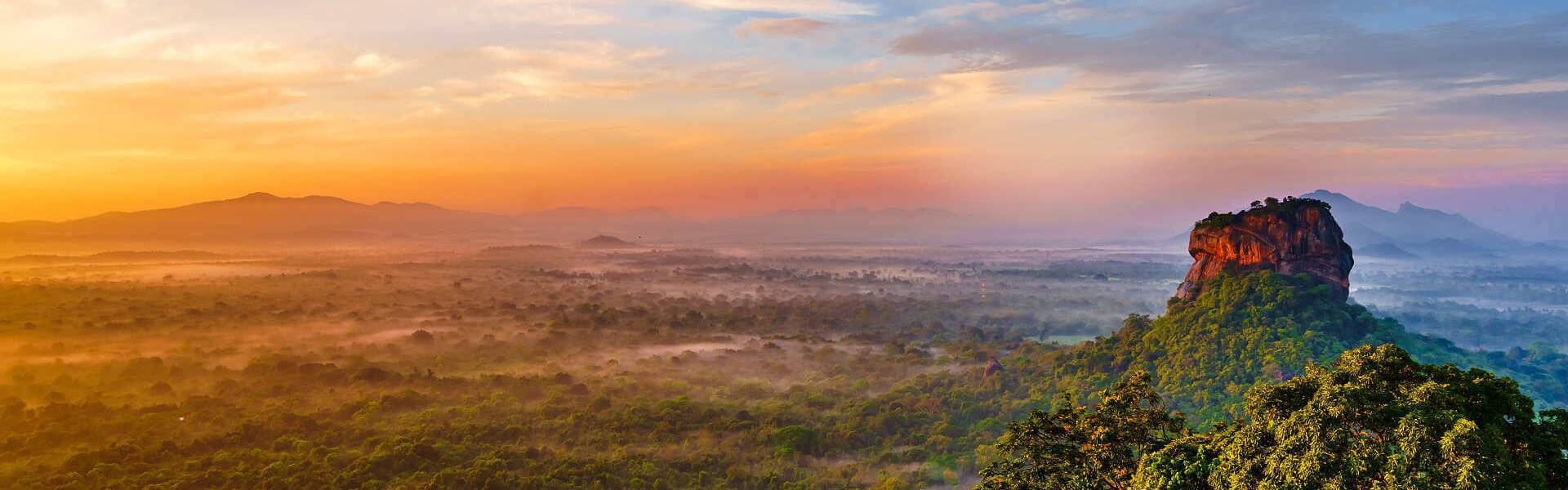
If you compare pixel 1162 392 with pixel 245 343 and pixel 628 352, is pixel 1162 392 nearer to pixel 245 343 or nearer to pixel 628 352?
pixel 628 352

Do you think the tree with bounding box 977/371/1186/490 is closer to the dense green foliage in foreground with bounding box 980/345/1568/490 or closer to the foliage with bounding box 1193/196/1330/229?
the dense green foliage in foreground with bounding box 980/345/1568/490

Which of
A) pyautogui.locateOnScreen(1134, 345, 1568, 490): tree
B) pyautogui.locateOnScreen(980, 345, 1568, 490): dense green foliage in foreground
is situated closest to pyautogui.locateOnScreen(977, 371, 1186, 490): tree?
pyautogui.locateOnScreen(980, 345, 1568, 490): dense green foliage in foreground

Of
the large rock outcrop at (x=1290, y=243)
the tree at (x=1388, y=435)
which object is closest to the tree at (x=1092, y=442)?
the tree at (x=1388, y=435)

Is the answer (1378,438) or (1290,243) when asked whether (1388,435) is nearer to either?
(1378,438)

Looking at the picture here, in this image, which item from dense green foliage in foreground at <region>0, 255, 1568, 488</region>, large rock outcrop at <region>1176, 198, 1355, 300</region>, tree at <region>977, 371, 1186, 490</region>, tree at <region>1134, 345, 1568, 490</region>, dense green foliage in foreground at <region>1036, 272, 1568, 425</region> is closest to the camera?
tree at <region>1134, 345, 1568, 490</region>

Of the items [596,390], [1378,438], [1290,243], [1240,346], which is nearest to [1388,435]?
[1378,438]

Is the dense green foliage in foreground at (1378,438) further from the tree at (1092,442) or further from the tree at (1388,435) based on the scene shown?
the tree at (1092,442)

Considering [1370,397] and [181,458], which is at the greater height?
[1370,397]

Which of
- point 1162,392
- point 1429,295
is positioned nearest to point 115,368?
point 1162,392
